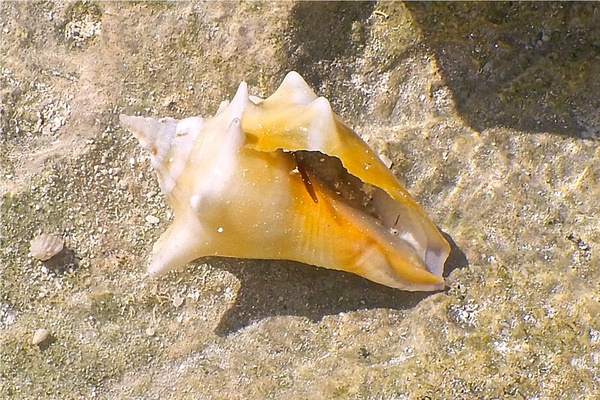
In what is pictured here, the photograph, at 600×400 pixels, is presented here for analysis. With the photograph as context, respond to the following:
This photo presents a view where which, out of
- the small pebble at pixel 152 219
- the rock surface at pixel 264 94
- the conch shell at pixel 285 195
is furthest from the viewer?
the small pebble at pixel 152 219

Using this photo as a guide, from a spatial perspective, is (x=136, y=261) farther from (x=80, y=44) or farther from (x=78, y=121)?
(x=80, y=44)

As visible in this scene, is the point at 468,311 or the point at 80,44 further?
the point at 80,44

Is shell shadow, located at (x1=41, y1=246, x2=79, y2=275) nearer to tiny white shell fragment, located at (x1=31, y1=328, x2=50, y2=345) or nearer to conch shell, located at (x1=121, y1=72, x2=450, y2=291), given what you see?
tiny white shell fragment, located at (x1=31, y1=328, x2=50, y2=345)

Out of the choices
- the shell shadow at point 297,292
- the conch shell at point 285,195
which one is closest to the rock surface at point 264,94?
the shell shadow at point 297,292

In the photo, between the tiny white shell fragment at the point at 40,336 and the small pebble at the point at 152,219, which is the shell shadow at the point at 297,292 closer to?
the small pebble at the point at 152,219

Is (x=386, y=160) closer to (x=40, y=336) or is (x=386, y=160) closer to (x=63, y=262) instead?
(x=63, y=262)

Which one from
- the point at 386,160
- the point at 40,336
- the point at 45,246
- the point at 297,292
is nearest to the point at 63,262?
the point at 45,246

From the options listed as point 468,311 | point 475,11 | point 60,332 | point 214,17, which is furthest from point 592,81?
point 60,332

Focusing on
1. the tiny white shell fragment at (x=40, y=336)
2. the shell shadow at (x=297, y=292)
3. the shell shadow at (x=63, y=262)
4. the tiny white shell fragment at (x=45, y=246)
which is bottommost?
the shell shadow at (x=297, y=292)
